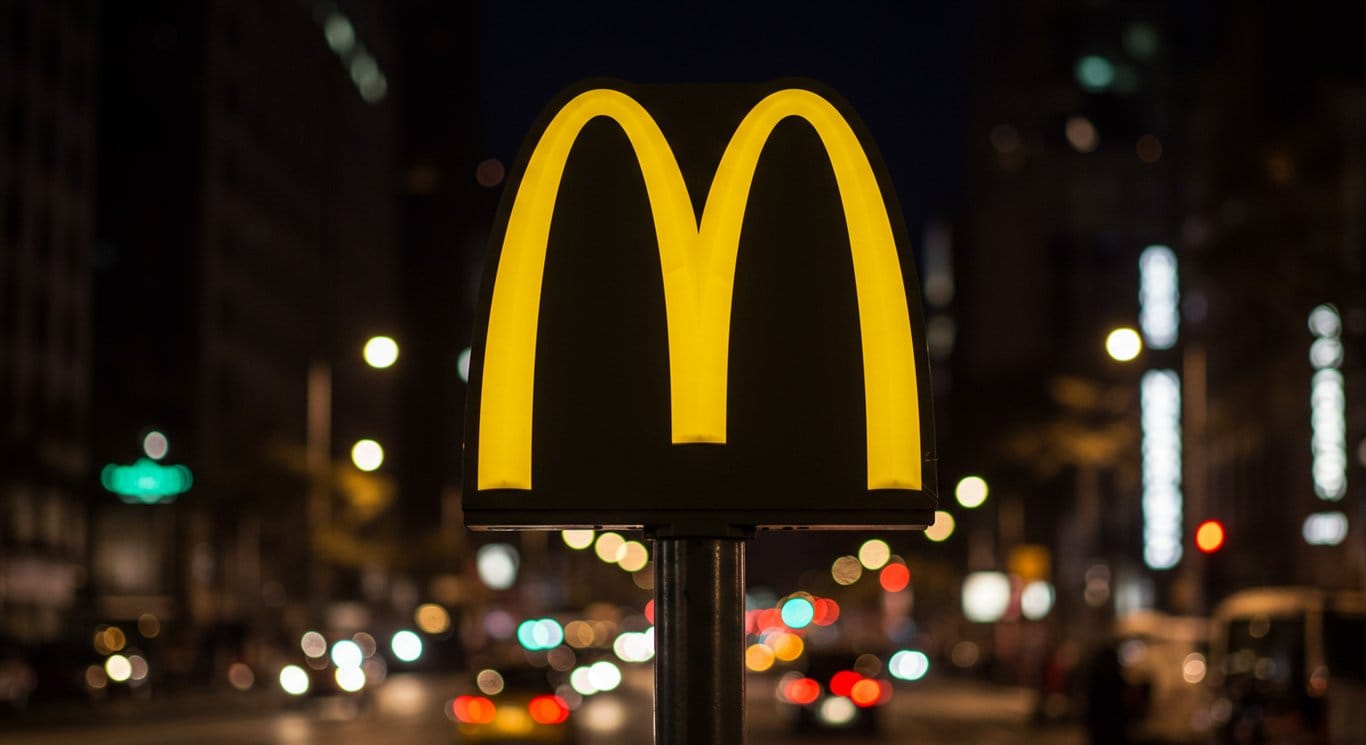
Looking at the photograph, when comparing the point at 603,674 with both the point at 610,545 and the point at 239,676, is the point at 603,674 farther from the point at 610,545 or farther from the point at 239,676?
the point at 610,545

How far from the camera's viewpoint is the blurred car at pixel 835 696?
36688mm

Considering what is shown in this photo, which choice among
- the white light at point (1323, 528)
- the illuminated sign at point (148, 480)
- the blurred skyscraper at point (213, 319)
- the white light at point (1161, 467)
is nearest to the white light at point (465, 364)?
the illuminated sign at point (148, 480)

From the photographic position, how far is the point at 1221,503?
79875 millimetres

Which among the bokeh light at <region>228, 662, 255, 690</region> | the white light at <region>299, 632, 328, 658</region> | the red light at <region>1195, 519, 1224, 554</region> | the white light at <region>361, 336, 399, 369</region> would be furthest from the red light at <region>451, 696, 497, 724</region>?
the bokeh light at <region>228, 662, 255, 690</region>

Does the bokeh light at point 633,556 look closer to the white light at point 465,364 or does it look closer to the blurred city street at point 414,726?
the blurred city street at point 414,726

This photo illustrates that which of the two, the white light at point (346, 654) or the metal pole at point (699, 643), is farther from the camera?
the white light at point (346, 654)

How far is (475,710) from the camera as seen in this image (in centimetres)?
2847

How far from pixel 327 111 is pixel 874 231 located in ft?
413

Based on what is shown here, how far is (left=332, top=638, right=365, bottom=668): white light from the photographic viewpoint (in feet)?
144

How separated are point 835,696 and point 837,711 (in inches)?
12.3

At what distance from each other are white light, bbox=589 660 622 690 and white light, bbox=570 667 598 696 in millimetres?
70

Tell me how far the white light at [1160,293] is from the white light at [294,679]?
45156mm

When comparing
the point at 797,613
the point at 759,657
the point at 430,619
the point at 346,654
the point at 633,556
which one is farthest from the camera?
the point at 633,556

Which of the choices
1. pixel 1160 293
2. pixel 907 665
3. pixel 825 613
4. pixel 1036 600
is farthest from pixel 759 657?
pixel 825 613
